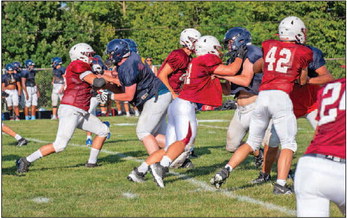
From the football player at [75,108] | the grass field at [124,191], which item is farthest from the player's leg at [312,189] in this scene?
the football player at [75,108]

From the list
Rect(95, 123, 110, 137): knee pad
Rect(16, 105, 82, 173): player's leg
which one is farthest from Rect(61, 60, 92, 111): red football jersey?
Rect(95, 123, 110, 137): knee pad

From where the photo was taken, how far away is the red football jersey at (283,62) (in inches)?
266

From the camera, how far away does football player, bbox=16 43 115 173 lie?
9117mm

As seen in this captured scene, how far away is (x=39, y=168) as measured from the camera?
961 cm

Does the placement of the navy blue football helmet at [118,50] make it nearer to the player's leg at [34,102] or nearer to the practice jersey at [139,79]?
the practice jersey at [139,79]

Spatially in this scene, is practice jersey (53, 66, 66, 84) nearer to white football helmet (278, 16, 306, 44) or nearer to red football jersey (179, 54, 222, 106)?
red football jersey (179, 54, 222, 106)

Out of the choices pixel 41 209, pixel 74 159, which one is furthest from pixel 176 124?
pixel 74 159

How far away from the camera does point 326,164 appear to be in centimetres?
391

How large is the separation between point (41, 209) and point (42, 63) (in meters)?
36.0

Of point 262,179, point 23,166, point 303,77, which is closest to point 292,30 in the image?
point 303,77

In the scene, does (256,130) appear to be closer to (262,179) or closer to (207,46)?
(262,179)

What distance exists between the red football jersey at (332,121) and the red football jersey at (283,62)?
2.72m

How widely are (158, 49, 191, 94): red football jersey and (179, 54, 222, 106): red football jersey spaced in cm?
117

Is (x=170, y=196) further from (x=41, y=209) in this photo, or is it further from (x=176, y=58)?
(x=176, y=58)
